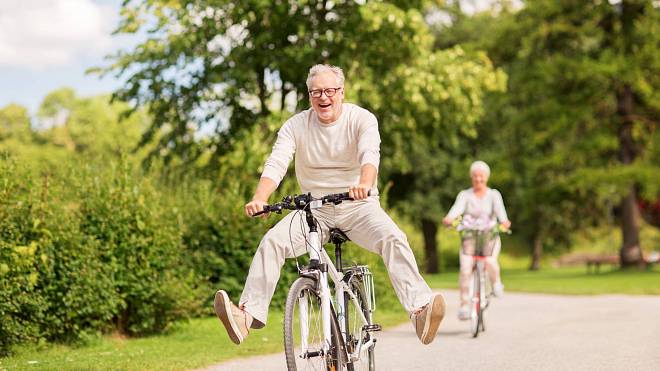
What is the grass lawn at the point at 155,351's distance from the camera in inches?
338

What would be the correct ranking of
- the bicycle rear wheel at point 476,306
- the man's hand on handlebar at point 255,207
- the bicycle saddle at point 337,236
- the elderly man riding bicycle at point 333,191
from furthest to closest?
the bicycle rear wheel at point 476,306 → the bicycle saddle at point 337,236 → the elderly man riding bicycle at point 333,191 → the man's hand on handlebar at point 255,207

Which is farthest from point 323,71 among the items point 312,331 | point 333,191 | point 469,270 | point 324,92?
point 469,270

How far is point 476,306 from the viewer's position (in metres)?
11.6

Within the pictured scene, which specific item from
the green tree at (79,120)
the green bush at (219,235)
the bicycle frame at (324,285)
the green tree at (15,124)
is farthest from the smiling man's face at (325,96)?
the green tree at (15,124)

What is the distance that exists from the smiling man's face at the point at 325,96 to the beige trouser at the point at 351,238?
588 mm

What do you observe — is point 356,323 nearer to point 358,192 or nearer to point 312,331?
point 312,331

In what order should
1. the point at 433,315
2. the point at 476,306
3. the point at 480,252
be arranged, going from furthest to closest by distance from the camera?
the point at 480,252 → the point at 476,306 → the point at 433,315

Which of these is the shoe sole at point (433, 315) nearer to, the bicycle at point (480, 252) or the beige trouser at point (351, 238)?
the beige trouser at point (351, 238)

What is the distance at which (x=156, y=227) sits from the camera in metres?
11.5

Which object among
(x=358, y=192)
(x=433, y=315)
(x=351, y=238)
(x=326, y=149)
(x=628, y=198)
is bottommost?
(x=433, y=315)

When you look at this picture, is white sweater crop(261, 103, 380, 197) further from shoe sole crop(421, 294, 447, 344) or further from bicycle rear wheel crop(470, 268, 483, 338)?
bicycle rear wheel crop(470, 268, 483, 338)

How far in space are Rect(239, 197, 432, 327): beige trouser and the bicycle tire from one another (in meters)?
0.33

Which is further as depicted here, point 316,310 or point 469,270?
point 469,270

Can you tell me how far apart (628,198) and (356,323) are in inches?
1087
